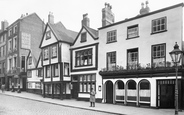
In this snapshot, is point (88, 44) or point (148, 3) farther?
point (88, 44)

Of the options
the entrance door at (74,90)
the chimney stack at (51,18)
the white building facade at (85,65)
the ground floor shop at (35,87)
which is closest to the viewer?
the white building facade at (85,65)

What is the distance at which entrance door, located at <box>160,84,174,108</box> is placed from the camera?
15453 millimetres

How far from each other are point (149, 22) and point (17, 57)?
28673mm

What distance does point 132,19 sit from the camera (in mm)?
17828

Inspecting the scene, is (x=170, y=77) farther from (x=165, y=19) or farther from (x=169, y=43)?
(x=165, y=19)

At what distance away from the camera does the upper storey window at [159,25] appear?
15586 mm

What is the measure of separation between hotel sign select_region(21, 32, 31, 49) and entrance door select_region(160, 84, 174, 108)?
29.5 metres

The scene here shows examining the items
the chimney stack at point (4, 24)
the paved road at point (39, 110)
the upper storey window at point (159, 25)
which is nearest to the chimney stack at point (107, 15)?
the upper storey window at point (159, 25)

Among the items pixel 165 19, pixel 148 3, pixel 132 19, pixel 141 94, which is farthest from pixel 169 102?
pixel 148 3

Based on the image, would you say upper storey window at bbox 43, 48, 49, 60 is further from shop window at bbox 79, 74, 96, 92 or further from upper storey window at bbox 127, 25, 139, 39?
upper storey window at bbox 127, 25, 139, 39

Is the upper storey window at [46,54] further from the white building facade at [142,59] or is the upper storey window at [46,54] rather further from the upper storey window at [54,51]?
the white building facade at [142,59]

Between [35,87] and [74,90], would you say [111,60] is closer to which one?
[74,90]

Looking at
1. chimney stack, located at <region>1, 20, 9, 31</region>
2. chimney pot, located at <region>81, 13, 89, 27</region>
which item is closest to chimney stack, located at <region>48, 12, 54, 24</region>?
chimney pot, located at <region>81, 13, 89, 27</region>

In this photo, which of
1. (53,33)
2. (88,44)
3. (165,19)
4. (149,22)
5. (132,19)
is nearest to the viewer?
(165,19)
